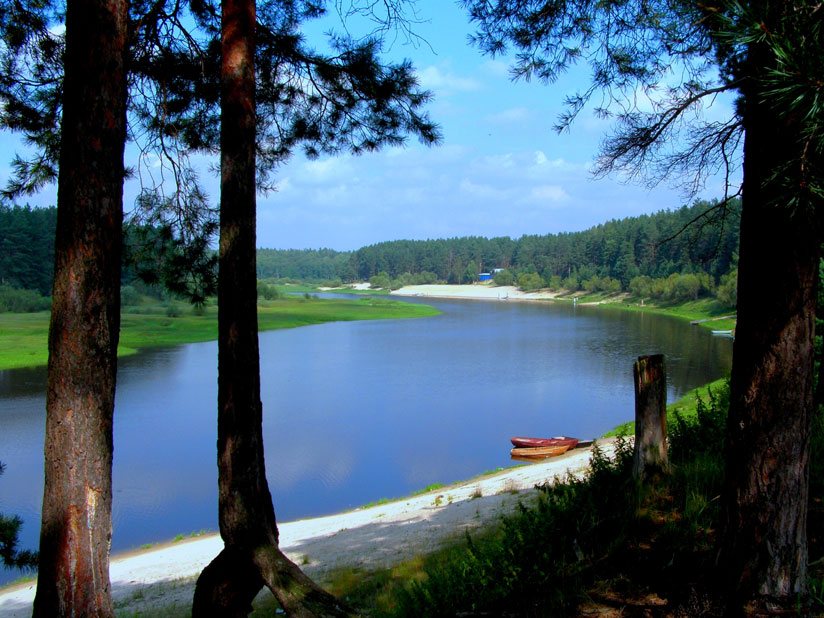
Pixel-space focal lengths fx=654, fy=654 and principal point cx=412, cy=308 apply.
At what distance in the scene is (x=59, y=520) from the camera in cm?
282

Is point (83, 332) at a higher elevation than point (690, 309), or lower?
higher

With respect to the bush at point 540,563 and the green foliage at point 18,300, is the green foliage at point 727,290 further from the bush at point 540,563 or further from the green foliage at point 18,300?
the bush at point 540,563

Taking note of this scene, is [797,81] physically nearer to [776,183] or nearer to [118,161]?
[776,183]

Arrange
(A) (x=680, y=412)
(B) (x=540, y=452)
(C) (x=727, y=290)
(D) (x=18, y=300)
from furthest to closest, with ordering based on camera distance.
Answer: (C) (x=727, y=290)
(D) (x=18, y=300)
(B) (x=540, y=452)
(A) (x=680, y=412)

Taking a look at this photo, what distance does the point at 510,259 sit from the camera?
124m

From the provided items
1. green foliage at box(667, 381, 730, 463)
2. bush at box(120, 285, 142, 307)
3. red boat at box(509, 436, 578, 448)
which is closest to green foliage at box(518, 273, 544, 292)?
bush at box(120, 285, 142, 307)

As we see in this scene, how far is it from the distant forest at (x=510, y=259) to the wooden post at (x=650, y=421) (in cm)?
83

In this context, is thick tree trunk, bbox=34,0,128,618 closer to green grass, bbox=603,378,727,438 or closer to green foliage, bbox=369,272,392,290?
green grass, bbox=603,378,727,438

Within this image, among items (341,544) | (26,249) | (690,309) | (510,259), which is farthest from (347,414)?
(510,259)

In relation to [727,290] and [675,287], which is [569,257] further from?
[727,290]

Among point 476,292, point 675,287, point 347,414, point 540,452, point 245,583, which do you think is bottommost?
point 347,414

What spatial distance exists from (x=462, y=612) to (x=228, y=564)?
1171 mm

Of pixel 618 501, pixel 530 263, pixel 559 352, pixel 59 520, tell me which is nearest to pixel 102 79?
pixel 59 520

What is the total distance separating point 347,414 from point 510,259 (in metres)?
105
